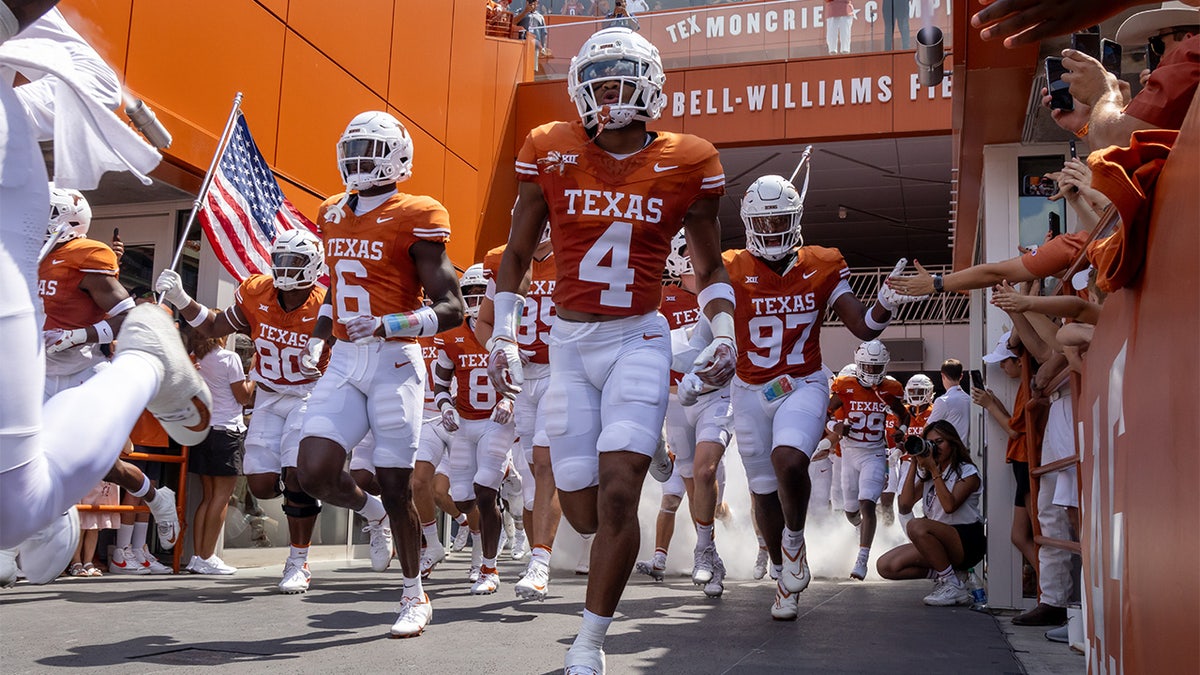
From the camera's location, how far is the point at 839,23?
19719 millimetres

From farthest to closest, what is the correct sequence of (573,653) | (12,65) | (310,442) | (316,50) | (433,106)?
(433,106) < (316,50) < (310,442) < (573,653) < (12,65)

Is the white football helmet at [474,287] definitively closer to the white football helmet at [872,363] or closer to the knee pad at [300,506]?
the knee pad at [300,506]

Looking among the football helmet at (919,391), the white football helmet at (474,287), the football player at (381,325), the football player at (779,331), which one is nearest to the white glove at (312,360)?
the football player at (381,325)

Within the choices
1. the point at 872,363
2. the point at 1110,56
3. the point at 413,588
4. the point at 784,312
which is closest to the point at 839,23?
the point at 872,363

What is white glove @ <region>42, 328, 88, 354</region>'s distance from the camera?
7742 mm

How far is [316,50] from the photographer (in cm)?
1315

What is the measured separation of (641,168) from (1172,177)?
9.28 feet

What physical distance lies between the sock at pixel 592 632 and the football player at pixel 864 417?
7921mm

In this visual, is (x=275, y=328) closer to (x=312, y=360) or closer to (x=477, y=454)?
(x=477, y=454)

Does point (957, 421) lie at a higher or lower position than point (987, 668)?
higher

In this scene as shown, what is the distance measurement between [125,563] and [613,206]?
663 centimetres

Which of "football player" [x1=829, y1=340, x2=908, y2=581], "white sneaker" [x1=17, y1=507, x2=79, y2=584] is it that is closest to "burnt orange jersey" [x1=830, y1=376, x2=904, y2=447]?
"football player" [x1=829, y1=340, x2=908, y2=581]

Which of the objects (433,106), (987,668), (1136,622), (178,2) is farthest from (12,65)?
(433,106)

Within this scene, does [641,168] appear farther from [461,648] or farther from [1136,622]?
[1136,622]
